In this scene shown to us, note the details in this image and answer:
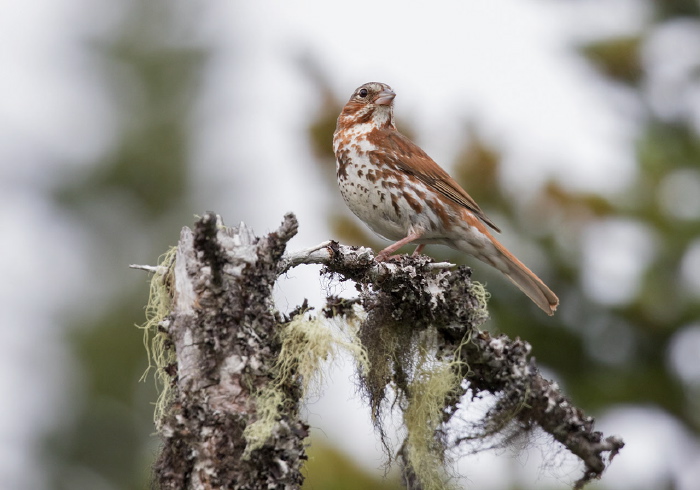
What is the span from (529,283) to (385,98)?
68.0 inches

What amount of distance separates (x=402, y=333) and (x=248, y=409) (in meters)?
0.98

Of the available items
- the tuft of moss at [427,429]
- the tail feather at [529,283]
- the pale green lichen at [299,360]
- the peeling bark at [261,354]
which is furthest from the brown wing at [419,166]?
the pale green lichen at [299,360]

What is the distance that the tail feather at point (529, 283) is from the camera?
5.83m

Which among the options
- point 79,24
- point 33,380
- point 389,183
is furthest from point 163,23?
point 389,183

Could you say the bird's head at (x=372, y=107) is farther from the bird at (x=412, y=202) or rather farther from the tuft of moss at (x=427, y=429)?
the tuft of moss at (x=427, y=429)

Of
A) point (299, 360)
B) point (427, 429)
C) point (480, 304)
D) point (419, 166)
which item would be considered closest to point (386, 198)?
point (419, 166)

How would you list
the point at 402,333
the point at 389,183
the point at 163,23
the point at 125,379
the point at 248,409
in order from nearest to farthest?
the point at 248,409, the point at 402,333, the point at 389,183, the point at 125,379, the point at 163,23

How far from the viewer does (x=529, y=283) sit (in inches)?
233

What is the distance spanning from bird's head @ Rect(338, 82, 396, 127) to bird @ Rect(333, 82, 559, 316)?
0.31 m

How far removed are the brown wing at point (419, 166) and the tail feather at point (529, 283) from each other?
0.21 meters

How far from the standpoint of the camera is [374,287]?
3986 mm

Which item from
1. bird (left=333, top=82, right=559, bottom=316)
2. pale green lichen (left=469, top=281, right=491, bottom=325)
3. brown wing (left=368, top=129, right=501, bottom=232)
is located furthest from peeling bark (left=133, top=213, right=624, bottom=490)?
brown wing (left=368, top=129, right=501, bottom=232)

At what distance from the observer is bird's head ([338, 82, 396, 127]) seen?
664cm

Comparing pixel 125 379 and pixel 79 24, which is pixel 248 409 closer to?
pixel 125 379
